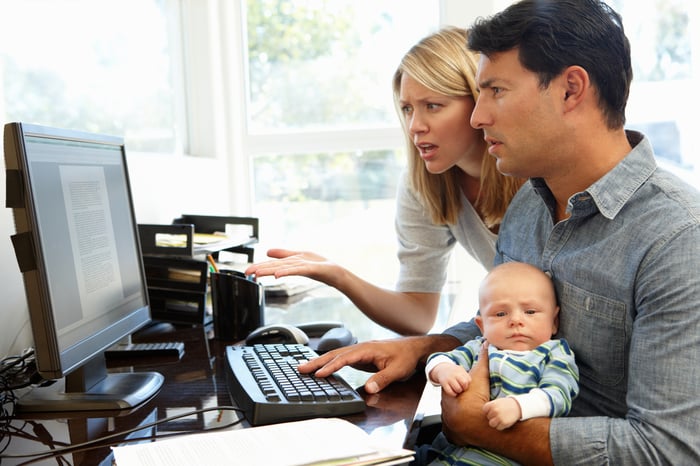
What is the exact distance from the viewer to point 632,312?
3.65ft

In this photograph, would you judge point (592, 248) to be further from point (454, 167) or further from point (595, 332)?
point (454, 167)

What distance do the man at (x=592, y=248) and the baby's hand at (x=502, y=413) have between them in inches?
0.8

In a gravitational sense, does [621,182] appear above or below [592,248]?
above

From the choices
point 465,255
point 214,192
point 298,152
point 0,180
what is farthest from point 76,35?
point 465,255

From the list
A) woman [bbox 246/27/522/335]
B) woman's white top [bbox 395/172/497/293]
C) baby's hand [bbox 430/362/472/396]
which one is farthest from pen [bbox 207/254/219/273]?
baby's hand [bbox 430/362/472/396]

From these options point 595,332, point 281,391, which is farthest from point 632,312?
point 281,391

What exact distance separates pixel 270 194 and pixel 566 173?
7.00 feet

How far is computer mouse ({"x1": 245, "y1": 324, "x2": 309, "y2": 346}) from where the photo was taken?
58.2 inches

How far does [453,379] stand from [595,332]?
257 mm

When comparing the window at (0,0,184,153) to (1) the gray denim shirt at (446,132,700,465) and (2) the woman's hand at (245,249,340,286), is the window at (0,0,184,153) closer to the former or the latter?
(2) the woman's hand at (245,249,340,286)

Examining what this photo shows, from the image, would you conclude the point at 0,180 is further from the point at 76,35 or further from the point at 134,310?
the point at 76,35

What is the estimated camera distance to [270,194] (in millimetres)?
3268

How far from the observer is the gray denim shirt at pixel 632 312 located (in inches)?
39.4

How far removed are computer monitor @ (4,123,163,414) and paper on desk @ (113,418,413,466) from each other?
0.79 ft
